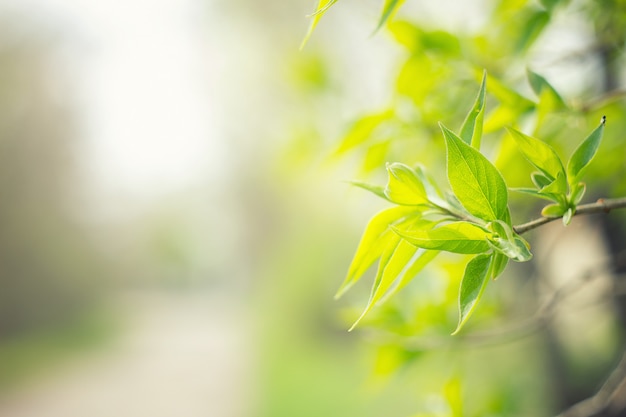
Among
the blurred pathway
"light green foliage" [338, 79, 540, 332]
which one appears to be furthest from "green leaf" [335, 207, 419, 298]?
the blurred pathway

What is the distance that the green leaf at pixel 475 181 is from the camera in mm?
301

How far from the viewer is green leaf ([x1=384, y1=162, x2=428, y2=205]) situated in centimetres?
35

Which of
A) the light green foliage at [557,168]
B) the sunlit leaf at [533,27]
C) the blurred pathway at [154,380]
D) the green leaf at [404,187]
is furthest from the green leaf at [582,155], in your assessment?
the blurred pathway at [154,380]

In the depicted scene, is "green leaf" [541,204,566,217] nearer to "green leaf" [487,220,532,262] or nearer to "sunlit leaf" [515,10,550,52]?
"green leaf" [487,220,532,262]

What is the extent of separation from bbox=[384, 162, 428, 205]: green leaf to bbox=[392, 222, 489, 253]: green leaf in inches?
2.0

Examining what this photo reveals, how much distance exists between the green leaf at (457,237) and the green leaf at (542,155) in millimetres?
71

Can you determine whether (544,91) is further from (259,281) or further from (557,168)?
(259,281)

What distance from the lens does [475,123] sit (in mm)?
330

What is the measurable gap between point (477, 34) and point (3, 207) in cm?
864

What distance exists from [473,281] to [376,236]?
74mm

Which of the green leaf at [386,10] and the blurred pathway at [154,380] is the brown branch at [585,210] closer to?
the green leaf at [386,10]

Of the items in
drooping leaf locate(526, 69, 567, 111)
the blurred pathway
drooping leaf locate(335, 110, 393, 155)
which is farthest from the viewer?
the blurred pathway

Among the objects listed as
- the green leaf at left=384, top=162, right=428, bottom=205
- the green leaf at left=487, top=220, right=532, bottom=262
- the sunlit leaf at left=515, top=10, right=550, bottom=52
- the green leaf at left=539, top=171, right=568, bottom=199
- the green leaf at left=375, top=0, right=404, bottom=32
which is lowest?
the green leaf at left=487, top=220, right=532, bottom=262

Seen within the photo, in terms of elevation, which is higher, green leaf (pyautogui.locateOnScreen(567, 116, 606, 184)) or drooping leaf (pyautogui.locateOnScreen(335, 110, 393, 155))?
drooping leaf (pyautogui.locateOnScreen(335, 110, 393, 155))
